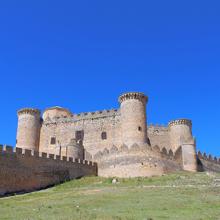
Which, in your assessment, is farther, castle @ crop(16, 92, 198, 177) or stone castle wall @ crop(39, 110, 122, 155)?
stone castle wall @ crop(39, 110, 122, 155)

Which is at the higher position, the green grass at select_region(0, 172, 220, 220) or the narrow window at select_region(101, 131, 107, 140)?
the narrow window at select_region(101, 131, 107, 140)

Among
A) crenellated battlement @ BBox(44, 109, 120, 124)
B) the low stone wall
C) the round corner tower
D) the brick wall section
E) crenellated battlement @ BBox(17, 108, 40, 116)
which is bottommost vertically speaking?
the low stone wall

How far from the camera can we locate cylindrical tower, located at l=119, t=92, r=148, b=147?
129 ft

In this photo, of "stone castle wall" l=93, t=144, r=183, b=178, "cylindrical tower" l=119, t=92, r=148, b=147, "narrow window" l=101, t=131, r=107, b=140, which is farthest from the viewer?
"narrow window" l=101, t=131, r=107, b=140

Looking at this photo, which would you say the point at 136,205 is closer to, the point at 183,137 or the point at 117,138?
the point at 117,138

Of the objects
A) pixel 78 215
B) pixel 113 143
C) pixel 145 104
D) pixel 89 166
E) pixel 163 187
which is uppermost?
pixel 145 104

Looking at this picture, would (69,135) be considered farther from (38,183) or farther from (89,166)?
(38,183)

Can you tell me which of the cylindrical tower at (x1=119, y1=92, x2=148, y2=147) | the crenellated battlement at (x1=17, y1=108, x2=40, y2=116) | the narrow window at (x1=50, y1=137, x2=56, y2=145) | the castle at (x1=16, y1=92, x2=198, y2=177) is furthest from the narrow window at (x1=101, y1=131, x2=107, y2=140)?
the crenellated battlement at (x1=17, y1=108, x2=40, y2=116)

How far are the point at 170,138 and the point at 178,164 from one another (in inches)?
289

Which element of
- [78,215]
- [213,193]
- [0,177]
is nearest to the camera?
[78,215]

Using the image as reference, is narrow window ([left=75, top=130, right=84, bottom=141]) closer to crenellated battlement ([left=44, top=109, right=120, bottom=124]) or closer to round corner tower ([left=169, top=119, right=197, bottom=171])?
crenellated battlement ([left=44, top=109, right=120, bottom=124])

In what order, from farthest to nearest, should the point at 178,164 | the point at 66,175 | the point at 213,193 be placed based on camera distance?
1. the point at 178,164
2. the point at 66,175
3. the point at 213,193

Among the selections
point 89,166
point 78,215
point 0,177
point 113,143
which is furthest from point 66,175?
point 78,215

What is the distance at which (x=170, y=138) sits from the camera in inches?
1770
